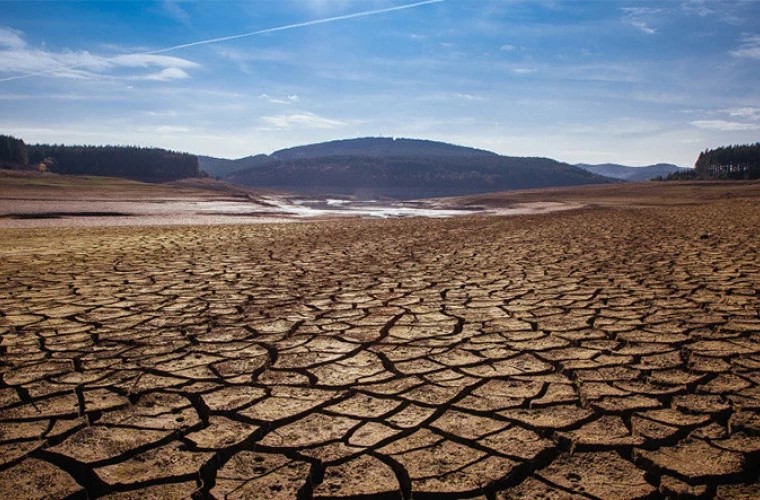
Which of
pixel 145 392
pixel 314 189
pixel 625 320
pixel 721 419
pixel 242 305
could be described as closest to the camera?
pixel 721 419

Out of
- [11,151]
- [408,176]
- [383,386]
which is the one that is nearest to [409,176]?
[408,176]

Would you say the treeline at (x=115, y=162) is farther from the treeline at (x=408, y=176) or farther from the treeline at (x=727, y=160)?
the treeline at (x=727, y=160)

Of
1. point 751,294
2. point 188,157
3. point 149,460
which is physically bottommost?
point 149,460

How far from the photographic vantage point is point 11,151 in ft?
193

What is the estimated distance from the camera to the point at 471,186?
282 ft

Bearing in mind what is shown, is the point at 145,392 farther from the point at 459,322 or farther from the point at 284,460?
the point at 459,322

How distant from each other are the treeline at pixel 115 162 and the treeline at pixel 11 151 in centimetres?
800

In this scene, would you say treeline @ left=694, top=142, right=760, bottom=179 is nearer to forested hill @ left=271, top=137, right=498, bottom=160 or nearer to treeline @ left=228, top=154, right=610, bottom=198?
treeline @ left=228, top=154, right=610, bottom=198

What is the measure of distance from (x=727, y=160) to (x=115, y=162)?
86.4m

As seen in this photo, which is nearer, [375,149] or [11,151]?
[11,151]

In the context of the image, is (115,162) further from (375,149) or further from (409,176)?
(375,149)

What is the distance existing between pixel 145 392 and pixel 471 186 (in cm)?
8625

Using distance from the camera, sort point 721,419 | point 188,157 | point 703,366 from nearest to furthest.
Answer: point 721,419
point 703,366
point 188,157

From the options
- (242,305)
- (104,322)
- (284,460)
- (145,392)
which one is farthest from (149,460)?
(242,305)
